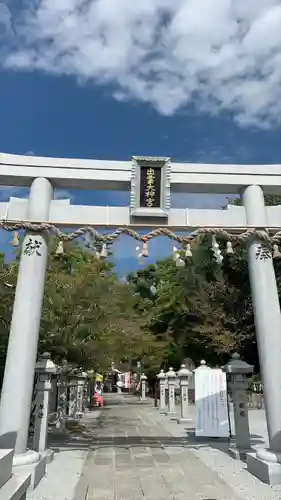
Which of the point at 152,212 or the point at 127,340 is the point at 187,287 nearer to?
the point at 127,340

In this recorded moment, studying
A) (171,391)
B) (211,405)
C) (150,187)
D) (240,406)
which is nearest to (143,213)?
(150,187)

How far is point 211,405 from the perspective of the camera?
9531mm

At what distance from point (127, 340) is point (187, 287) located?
4.68 m

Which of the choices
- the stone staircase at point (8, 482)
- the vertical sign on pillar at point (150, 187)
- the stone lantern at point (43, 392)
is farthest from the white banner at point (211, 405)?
the stone staircase at point (8, 482)

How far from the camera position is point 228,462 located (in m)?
7.21

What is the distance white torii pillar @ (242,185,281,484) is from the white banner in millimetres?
3014

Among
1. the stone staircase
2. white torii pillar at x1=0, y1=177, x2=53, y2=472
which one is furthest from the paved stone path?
the stone staircase

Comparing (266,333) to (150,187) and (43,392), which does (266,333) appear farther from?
(43,392)

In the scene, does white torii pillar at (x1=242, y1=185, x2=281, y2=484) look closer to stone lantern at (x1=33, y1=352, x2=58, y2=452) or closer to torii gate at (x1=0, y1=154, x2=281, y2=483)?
torii gate at (x1=0, y1=154, x2=281, y2=483)

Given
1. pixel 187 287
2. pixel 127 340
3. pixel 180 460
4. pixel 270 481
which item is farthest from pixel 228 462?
pixel 187 287

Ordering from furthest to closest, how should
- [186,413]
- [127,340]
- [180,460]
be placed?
1. [127,340]
2. [186,413]
3. [180,460]

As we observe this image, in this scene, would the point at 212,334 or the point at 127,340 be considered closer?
the point at 127,340

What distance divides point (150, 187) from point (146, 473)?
15.3 feet

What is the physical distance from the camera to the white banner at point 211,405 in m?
9.43
